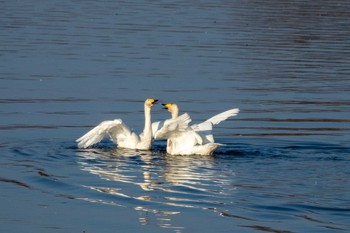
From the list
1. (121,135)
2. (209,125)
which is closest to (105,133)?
(121,135)

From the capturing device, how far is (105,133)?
15.3 meters

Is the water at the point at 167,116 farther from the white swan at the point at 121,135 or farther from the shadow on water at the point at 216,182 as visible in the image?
the white swan at the point at 121,135

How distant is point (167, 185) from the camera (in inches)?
488

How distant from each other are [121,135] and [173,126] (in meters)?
1.20

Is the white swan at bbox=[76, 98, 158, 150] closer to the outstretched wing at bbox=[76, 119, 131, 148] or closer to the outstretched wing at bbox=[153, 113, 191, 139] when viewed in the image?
the outstretched wing at bbox=[76, 119, 131, 148]

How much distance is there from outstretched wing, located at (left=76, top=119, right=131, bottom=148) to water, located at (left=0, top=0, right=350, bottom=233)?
0.71 feet

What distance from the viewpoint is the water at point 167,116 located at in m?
11.1

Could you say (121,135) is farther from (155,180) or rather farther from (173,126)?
(155,180)

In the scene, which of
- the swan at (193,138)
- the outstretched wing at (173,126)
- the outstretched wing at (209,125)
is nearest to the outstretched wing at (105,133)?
the swan at (193,138)

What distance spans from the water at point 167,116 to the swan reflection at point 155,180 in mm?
23

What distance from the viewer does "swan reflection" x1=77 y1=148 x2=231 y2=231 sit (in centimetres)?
1134

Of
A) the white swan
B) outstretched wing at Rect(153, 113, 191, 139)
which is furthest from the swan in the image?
the white swan

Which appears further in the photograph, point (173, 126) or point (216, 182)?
point (173, 126)

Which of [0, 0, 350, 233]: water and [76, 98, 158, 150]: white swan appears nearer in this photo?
[0, 0, 350, 233]: water
